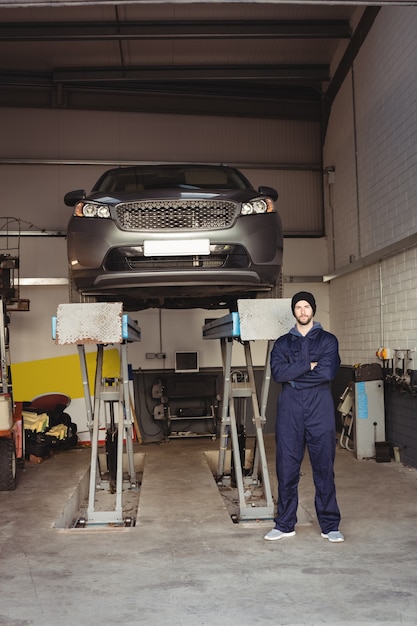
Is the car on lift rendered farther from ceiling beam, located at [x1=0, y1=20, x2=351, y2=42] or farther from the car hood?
ceiling beam, located at [x1=0, y1=20, x2=351, y2=42]

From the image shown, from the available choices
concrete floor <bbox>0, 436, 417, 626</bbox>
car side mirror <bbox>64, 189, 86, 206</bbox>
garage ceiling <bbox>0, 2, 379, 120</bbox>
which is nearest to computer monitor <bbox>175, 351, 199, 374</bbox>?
garage ceiling <bbox>0, 2, 379, 120</bbox>

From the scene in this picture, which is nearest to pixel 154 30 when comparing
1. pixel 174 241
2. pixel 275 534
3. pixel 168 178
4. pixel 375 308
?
pixel 168 178

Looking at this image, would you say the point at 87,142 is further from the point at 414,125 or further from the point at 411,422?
the point at 411,422

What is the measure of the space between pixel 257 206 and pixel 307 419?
1.39m

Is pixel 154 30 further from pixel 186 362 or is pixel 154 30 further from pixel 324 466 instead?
pixel 324 466

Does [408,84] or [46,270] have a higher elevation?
[408,84]

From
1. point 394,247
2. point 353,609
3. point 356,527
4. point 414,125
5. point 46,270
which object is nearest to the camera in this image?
point 353,609

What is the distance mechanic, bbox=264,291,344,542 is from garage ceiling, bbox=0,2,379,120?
4216 millimetres

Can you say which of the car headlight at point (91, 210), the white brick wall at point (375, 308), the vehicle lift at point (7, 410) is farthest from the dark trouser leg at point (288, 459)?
the white brick wall at point (375, 308)

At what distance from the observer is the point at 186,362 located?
→ 8844 mm

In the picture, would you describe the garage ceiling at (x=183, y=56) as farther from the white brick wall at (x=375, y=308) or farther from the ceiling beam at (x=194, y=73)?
the white brick wall at (x=375, y=308)

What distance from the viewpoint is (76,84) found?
8.86 meters

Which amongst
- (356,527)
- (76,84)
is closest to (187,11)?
(76,84)

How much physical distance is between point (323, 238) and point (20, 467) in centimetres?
511
